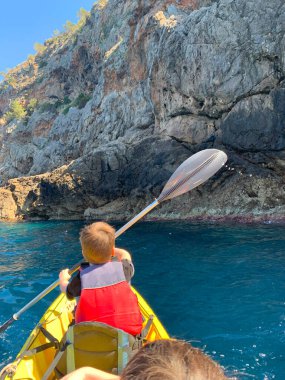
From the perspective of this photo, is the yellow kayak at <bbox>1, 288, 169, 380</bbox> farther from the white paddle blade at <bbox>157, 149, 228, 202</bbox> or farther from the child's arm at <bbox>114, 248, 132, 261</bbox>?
the white paddle blade at <bbox>157, 149, 228, 202</bbox>

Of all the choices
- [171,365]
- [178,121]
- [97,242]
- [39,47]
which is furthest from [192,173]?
[39,47]

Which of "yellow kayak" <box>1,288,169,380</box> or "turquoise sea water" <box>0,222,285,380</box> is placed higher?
"yellow kayak" <box>1,288,169,380</box>

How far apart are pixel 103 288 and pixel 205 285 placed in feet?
15.7

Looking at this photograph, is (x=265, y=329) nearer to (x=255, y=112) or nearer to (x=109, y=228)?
(x=109, y=228)

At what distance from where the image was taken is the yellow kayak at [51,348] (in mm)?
3188

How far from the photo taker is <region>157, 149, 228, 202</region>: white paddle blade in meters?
6.40

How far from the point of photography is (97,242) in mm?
3238

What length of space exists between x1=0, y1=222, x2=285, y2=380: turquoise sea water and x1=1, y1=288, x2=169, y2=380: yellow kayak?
967 mm

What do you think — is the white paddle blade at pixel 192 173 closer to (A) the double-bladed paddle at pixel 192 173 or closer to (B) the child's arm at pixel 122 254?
(A) the double-bladed paddle at pixel 192 173

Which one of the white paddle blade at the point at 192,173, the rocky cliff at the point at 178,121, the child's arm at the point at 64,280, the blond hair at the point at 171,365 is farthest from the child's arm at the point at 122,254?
the rocky cliff at the point at 178,121

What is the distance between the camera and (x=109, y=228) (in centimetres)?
335

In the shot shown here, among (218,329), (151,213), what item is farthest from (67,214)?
(218,329)

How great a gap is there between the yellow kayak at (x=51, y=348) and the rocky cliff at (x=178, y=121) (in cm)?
1291

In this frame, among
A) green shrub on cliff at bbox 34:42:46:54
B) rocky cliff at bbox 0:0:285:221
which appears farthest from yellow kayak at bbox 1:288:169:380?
green shrub on cliff at bbox 34:42:46:54
